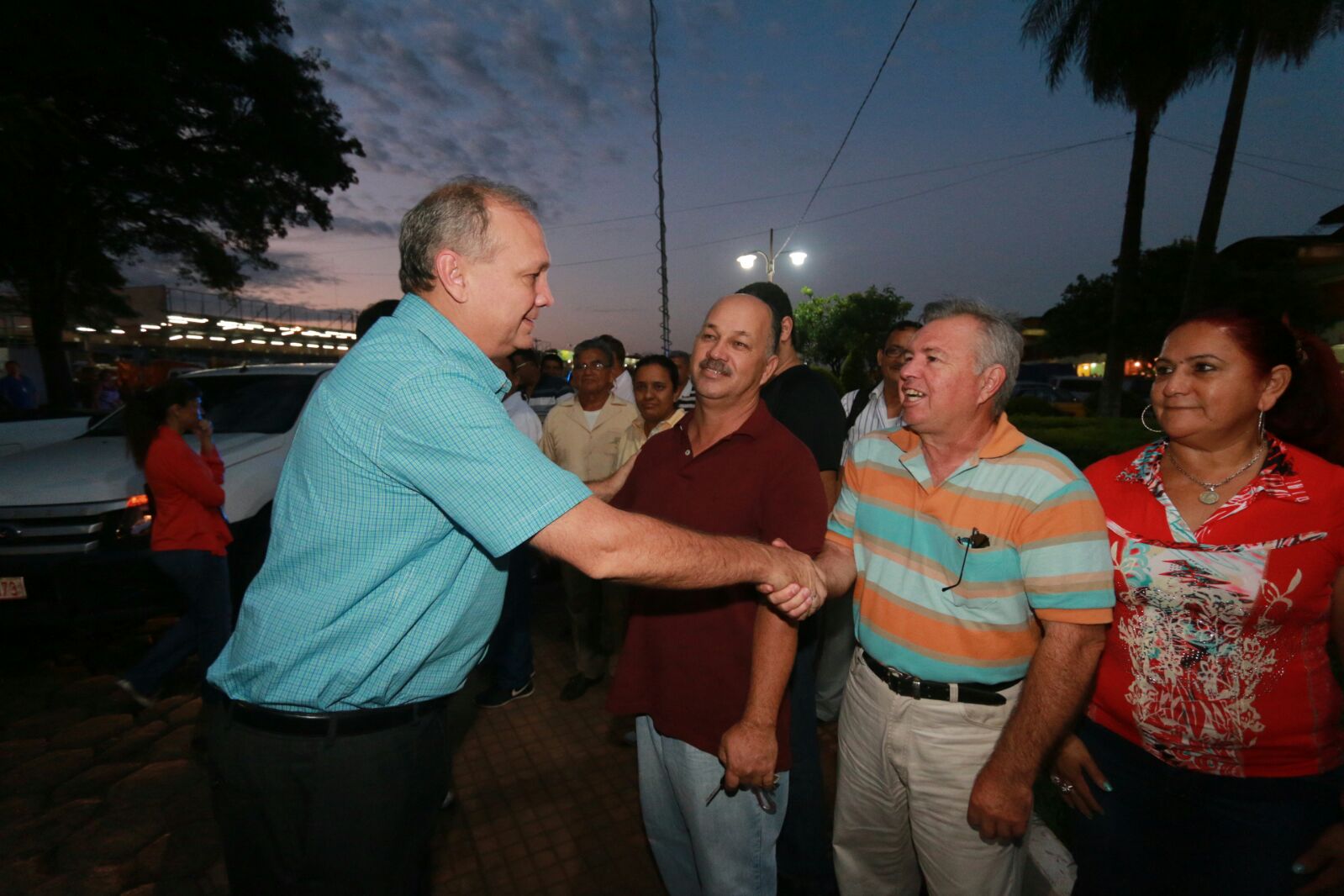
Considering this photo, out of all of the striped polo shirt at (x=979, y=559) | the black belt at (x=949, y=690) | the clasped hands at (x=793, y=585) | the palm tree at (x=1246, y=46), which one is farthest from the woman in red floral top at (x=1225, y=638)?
the palm tree at (x=1246, y=46)

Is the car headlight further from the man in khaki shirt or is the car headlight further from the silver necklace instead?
the silver necklace

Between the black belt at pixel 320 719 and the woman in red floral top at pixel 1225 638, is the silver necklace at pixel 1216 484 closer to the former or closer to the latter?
the woman in red floral top at pixel 1225 638

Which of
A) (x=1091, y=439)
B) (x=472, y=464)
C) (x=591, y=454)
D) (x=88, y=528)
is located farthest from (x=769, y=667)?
(x=1091, y=439)

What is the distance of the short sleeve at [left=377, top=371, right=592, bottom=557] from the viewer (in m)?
1.43

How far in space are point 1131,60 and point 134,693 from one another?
20.5 meters

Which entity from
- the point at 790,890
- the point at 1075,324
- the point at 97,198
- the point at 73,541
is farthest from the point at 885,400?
the point at 1075,324

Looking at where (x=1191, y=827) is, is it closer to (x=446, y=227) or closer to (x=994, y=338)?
(x=994, y=338)

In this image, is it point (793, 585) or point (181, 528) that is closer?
point (793, 585)

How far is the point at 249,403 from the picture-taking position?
614 cm

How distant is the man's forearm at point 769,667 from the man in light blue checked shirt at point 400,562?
16cm

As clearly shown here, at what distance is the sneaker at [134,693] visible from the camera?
4.15 meters

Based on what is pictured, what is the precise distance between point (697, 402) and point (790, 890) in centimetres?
212

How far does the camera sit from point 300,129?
54.8 feet

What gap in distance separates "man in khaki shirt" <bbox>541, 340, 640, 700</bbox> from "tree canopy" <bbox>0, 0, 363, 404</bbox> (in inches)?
524
